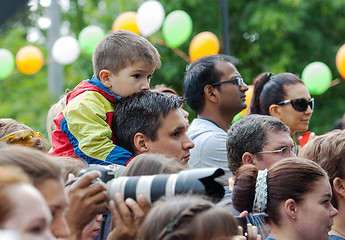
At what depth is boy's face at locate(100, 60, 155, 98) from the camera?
11.5 feet

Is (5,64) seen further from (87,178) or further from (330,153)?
(87,178)

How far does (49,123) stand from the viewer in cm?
427

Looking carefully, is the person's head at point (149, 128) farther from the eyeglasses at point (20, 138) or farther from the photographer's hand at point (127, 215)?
the photographer's hand at point (127, 215)

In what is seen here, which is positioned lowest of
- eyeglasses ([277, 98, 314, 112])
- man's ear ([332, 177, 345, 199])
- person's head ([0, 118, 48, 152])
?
man's ear ([332, 177, 345, 199])

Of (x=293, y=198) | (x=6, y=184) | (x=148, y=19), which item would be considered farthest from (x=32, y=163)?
(x=148, y=19)

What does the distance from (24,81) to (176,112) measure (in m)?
14.9

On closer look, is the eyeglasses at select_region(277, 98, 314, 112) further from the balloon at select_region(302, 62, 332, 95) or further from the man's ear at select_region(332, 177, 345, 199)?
the balloon at select_region(302, 62, 332, 95)

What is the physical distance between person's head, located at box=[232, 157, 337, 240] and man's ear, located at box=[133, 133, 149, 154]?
546 millimetres

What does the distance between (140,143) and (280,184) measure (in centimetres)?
79

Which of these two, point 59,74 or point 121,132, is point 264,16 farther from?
point 121,132

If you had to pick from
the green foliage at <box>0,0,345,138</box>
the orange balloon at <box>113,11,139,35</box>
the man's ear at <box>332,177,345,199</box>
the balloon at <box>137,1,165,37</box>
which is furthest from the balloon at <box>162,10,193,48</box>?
the man's ear at <box>332,177,345,199</box>

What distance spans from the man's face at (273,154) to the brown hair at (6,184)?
2.29 m

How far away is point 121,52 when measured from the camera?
3504mm

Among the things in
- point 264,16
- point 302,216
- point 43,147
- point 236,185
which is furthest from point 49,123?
point 264,16
